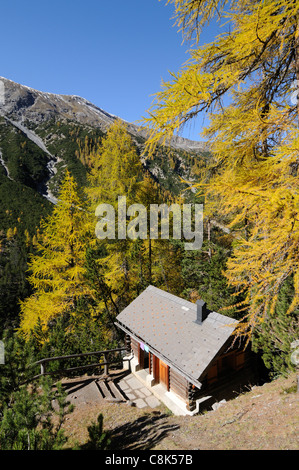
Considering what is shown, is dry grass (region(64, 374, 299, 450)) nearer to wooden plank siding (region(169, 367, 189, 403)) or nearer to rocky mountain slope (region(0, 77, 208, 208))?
wooden plank siding (region(169, 367, 189, 403))

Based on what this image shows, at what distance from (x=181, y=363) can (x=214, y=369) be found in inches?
90.5

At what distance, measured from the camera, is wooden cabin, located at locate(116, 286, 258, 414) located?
10289 mm

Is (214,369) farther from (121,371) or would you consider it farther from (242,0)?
(242,0)

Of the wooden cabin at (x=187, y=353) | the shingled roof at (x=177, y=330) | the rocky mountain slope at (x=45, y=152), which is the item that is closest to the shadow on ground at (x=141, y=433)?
the wooden cabin at (x=187, y=353)

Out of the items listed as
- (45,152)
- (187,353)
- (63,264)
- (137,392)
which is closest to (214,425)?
(187,353)

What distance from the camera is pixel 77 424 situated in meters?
8.79

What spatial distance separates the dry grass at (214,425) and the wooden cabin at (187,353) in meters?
1.25

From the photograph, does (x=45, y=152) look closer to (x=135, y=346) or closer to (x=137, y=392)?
(x=135, y=346)

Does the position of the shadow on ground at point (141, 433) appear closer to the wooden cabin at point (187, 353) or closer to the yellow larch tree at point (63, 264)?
the wooden cabin at point (187, 353)

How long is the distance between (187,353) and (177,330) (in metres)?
1.47

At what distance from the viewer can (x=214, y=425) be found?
24.9ft

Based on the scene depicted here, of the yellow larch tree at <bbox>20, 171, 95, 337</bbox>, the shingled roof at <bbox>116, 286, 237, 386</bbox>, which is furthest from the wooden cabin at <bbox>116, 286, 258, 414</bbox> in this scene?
the yellow larch tree at <bbox>20, 171, 95, 337</bbox>

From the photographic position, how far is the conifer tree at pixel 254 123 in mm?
3703
